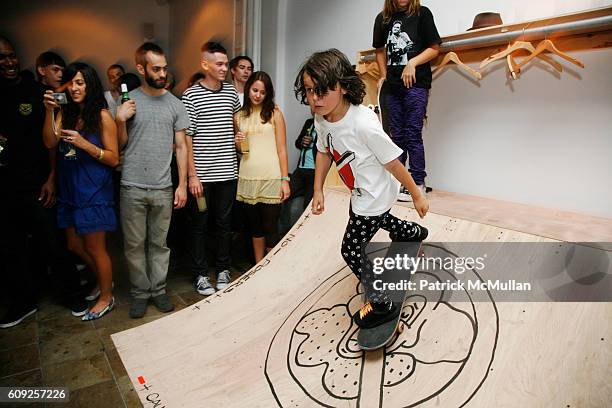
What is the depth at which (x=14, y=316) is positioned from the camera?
98.3 inches

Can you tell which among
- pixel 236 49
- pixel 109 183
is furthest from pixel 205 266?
pixel 236 49

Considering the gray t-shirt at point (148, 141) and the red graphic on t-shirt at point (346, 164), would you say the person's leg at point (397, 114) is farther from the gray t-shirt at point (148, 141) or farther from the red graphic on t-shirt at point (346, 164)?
the gray t-shirt at point (148, 141)

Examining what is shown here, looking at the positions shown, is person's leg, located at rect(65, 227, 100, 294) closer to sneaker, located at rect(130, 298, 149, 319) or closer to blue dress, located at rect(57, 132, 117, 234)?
blue dress, located at rect(57, 132, 117, 234)

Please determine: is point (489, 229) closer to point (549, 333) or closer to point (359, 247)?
point (549, 333)

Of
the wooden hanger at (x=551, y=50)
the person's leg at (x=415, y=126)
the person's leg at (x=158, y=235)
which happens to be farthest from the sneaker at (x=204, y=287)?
the wooden hanger at (x=551, y=50)

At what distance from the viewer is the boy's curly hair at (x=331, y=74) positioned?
1542mm

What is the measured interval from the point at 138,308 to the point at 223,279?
0.65m

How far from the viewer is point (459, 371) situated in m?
1.52

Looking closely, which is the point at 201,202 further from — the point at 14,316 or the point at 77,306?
the point at 14,316

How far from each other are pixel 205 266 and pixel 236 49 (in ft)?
10.0

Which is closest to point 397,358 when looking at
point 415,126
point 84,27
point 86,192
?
point 415,126

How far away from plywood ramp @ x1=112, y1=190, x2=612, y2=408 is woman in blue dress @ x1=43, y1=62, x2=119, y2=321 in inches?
30.2

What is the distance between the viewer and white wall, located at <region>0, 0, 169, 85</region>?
7250 mm

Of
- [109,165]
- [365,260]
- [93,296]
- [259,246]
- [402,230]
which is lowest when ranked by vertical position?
[93,296]
